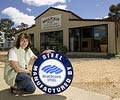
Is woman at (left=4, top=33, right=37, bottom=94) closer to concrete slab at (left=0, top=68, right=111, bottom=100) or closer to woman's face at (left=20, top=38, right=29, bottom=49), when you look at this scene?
woman's face at (left=20, top=38, right=29, bottom=49)

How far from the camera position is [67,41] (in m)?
27.9

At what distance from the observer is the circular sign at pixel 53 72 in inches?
228

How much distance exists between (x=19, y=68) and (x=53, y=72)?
2.46ft

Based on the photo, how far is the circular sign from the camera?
5.79 meters

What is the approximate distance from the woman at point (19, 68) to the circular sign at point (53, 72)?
1.10 feet

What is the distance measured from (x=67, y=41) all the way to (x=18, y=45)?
21695 mm

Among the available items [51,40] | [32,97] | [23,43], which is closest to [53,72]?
[32,97]

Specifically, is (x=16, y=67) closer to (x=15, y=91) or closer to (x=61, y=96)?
(x=15, y=91)

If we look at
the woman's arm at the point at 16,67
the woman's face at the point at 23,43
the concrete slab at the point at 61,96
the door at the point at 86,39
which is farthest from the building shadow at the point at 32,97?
the door at the point at 86,39

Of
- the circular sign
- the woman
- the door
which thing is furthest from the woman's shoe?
the door

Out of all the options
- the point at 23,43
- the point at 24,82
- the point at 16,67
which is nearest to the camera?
the point at 16,67

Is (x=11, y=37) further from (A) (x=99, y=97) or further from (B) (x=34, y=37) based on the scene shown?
(A) (x=99, y=97)

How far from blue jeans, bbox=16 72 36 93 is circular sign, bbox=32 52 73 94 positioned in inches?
14.4

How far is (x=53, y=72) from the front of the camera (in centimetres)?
584
